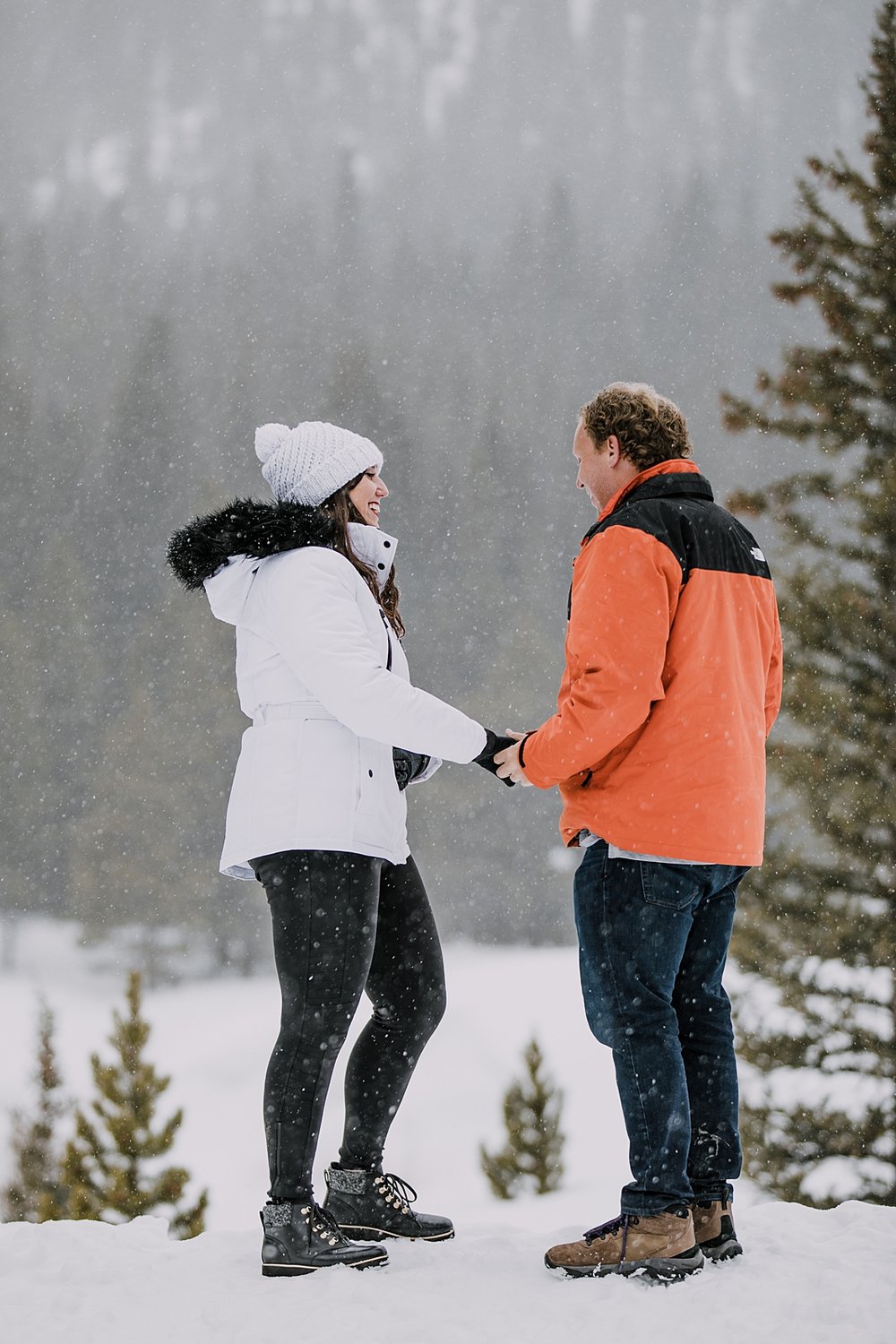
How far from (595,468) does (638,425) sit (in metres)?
0.16

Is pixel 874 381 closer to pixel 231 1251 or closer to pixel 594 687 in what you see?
pixel 594 687

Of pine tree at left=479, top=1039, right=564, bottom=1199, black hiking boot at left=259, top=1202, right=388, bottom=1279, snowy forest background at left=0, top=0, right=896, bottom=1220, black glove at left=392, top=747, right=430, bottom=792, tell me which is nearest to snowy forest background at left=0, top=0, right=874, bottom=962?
snowy forest background at left=0, top=0, right=896, bottom=1220

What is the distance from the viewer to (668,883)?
8.91 ft

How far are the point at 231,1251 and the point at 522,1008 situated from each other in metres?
32.5

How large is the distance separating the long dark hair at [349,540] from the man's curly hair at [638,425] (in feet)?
2.15

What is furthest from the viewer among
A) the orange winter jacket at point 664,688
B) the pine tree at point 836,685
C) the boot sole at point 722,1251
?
the pine tree at point 836,685

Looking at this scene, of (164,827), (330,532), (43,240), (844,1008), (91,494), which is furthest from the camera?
(43,240)

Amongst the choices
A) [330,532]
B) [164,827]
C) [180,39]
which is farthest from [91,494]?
[180,39]

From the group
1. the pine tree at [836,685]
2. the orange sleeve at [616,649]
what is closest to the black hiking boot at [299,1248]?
the orange sleeve at [616,649]

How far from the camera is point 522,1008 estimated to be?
112 ft

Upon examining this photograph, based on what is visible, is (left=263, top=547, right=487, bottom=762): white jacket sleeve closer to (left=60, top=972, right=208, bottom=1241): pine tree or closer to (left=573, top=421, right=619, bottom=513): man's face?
(left=573, top=421, right=619, bottom=513): man's face

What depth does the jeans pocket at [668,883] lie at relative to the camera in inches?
106

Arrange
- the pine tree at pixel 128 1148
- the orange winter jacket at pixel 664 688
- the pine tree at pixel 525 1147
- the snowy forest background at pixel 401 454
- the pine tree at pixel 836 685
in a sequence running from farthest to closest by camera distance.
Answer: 1. the pine tree at pixel 525 1147
2. the pine tree at pixel 128 1148
3. the snowy forest background at pixel 401 454
4. the pine tree at pixel 836 685
5. the orange winter jacket at pixel 664 688

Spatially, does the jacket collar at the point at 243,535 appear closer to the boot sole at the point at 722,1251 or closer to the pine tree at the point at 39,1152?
the boot sole at the point at 722,1251
